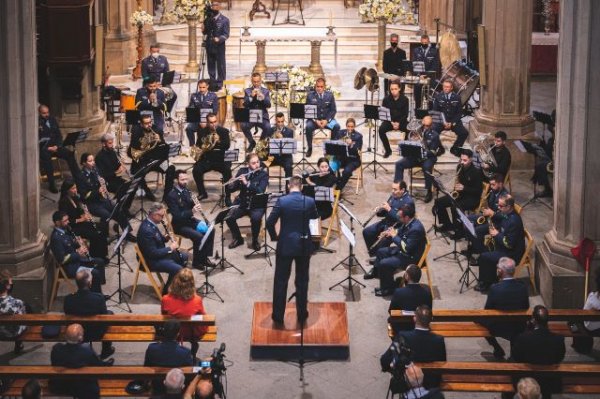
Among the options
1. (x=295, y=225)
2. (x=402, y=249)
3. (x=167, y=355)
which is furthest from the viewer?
(x=402, y=249)

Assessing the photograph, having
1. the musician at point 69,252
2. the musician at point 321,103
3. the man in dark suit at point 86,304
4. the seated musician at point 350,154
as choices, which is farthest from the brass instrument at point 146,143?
the man in dark suit at point 86,304

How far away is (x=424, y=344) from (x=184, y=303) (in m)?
3.01

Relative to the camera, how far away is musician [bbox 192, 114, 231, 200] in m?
20.1

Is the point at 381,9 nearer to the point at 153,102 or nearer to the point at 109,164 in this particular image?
the point at 153,102

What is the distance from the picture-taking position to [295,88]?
23.3 meters

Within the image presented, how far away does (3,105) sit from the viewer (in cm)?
1507

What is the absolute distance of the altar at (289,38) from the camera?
2756 cm

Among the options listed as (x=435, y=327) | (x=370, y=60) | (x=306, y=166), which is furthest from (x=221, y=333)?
(x=370, y=60)

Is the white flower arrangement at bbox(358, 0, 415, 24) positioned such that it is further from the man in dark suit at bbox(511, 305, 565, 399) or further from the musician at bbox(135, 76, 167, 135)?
the man in dark suit at bbox(511, 305, 565, 399)

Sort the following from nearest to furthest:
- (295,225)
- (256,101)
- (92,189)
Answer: (295,225), (92,189), (256,101)

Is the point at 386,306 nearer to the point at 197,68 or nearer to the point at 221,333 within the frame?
the point at 221,333

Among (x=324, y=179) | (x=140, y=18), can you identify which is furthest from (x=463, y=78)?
(x=140, y=18)

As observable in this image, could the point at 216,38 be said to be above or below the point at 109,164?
A: above

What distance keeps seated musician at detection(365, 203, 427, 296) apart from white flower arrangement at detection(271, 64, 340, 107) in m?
7.40
